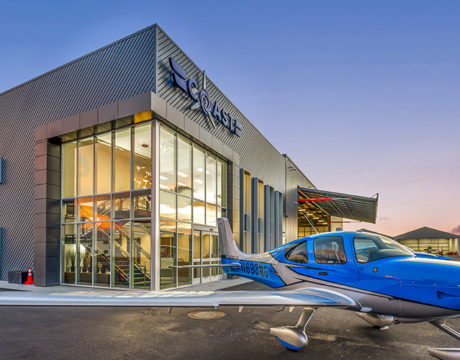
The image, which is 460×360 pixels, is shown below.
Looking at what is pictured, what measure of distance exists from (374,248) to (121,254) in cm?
933

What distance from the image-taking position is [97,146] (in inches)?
540

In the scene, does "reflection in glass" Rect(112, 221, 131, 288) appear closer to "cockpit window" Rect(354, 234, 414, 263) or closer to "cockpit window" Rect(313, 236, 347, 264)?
"cockpit window" Rect(313, 236, 347, 264)

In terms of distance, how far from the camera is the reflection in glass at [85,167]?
541 inches

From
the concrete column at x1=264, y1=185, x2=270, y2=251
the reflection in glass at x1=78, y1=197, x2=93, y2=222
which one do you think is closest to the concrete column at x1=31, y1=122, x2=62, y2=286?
the reflection in glass at x1=78, y1=197, x2=93, y2=222

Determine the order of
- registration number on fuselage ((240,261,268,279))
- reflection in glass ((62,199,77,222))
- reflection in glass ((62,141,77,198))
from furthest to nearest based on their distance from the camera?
reflection in glass ((62,141,77,198))
reflection in glass ((62,199,77,222))
registration number on fuselage ((240,261,268,279))

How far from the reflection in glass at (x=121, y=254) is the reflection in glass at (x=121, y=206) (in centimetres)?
26

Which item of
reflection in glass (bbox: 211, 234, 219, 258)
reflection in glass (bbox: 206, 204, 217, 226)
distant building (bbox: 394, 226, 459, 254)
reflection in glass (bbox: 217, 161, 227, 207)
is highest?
reflection in glass (bbox: 217, 161, 227, 207)

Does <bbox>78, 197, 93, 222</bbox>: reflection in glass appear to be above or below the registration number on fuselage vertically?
above

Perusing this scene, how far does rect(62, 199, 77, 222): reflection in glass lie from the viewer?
14.0m

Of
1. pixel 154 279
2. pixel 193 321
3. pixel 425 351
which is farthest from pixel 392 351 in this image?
pixel 154 279

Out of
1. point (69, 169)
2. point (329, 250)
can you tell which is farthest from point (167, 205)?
point (329, 250)

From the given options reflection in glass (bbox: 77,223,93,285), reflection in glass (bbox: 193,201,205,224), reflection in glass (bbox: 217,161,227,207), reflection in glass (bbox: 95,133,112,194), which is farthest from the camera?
reflection in glass (bbox: 217,161,227,207)

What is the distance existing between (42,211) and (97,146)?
3.42 m

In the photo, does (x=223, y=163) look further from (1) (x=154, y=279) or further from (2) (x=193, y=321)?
(2) (x=193, y=321)
